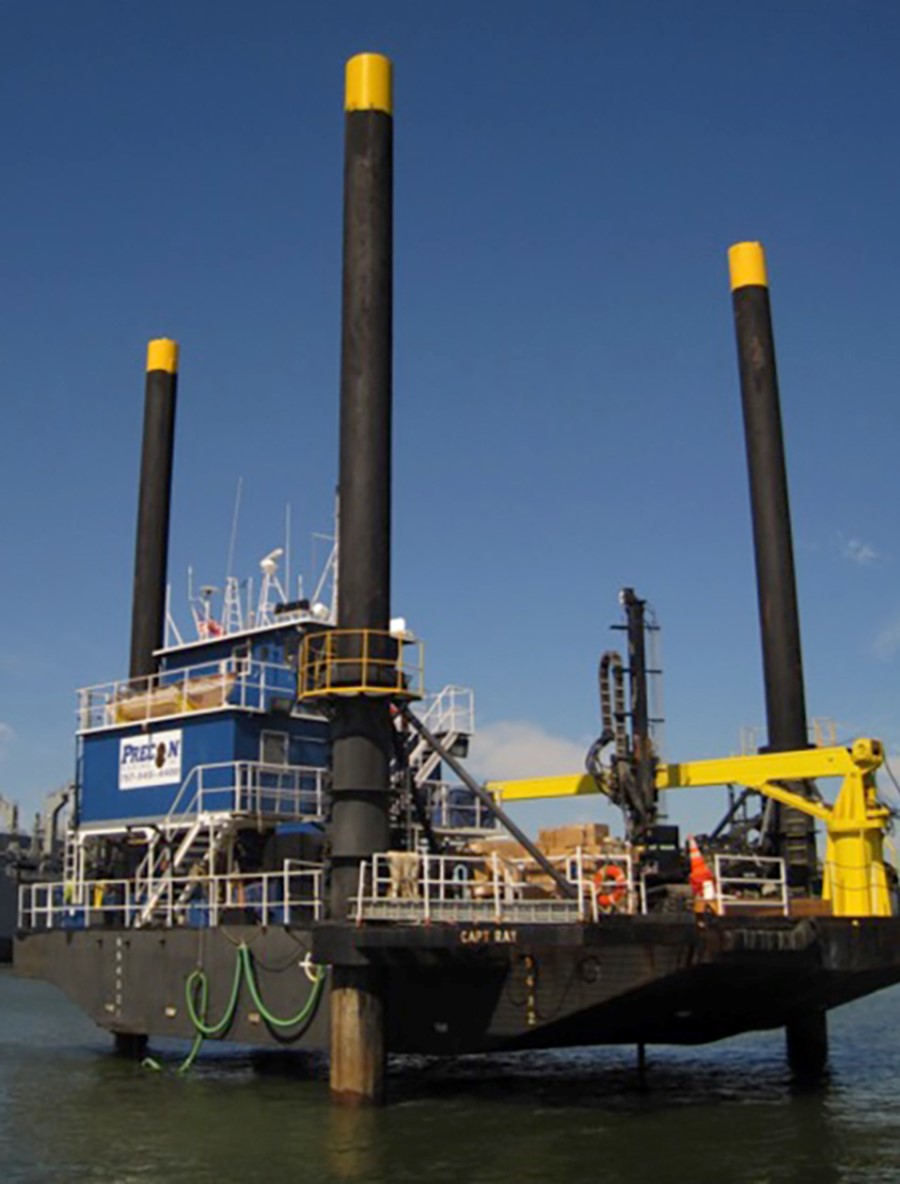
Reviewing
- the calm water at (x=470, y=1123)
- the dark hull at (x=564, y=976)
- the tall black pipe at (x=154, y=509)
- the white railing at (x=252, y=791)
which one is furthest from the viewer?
the tall black pipe at (x=154, y=509)

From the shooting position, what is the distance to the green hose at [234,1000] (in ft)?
80.5

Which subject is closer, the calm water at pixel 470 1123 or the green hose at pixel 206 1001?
the calm water at pixel 470 1123

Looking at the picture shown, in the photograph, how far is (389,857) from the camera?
23.8 metres

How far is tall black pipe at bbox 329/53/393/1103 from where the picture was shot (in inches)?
896

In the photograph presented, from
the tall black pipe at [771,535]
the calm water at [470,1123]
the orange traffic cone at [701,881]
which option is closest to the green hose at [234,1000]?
the calm water at [470,1123]

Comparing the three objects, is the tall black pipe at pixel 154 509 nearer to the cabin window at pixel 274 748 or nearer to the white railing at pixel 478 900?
the cabin window at pixel 274 748

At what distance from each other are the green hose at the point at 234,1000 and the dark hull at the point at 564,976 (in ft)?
0.51

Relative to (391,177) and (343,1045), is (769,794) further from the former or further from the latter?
(391,177)

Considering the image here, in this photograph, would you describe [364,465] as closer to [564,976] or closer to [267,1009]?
[564,976]

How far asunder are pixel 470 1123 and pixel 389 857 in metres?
4.37

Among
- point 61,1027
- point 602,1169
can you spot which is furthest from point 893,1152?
point 61,1027

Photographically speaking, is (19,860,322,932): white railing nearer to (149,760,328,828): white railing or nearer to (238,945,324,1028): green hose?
(238,945,324,1028): green hose

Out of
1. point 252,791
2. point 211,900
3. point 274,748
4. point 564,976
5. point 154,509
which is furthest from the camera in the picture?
point 154,509

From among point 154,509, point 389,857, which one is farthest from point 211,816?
point 154,509
